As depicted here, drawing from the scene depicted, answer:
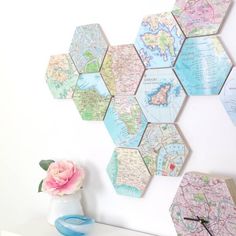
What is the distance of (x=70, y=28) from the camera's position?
1.15 meters

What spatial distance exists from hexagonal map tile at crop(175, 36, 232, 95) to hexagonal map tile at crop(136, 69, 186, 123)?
0.09ft

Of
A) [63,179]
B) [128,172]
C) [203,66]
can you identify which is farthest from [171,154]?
[63,179]

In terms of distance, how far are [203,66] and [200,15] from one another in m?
0.13

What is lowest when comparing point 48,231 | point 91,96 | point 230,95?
point 48,231

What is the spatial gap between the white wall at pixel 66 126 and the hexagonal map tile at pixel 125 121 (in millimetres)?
55

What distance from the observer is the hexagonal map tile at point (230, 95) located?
0.83 m

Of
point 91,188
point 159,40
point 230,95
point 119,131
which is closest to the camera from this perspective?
point 230,95

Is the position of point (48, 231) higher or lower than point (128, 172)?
lower

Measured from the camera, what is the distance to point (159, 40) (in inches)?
37.3

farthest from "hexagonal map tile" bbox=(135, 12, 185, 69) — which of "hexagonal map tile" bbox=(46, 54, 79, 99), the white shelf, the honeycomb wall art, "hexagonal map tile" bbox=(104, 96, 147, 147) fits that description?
the white shelf

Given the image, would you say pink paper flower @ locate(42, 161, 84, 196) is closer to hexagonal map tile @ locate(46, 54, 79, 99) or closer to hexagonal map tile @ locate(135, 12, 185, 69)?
hexagonal map tile @ locate(46, 54, 79, 99)

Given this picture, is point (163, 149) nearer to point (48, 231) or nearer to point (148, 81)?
point (148, 81)

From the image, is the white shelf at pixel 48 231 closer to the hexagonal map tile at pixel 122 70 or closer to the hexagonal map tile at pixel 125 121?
the hexagonal map tile at pixel 125 121

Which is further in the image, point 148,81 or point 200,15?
point 148,81
